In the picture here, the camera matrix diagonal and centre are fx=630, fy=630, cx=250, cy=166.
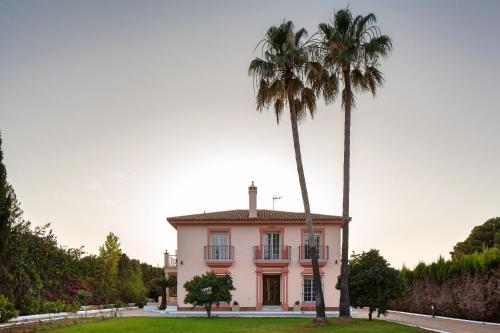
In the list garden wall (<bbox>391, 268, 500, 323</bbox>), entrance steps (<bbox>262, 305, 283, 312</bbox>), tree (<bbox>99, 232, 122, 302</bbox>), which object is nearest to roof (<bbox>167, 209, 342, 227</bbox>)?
entrance steps (<bbox>262, 305, 283, 312</bbox>)

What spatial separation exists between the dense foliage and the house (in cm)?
735

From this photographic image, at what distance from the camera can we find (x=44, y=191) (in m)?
30.6

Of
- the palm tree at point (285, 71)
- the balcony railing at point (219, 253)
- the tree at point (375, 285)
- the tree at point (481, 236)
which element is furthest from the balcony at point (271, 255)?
the tree at point (481, 236)

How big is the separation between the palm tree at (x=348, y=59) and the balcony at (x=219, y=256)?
560 inches

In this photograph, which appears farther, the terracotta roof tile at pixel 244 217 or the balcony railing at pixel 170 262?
the balcony railing at pixel 170 262

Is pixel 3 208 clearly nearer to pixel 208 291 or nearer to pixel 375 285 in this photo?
pixel 208 291

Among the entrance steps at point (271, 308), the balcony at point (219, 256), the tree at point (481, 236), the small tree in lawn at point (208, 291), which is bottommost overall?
the entrance steps at point (271, 308)

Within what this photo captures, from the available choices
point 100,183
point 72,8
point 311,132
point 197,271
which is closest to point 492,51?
point 311,132

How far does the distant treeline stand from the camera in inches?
1067

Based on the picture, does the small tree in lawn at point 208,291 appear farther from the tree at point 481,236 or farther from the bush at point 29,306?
the tree at point 481,236

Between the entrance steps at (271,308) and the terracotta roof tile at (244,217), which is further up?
the terracotta roof tile at (244,217)

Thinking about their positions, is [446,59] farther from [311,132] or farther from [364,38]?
[311,132]

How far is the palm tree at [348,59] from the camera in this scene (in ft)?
84.5

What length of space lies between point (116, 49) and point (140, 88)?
2123 mm
